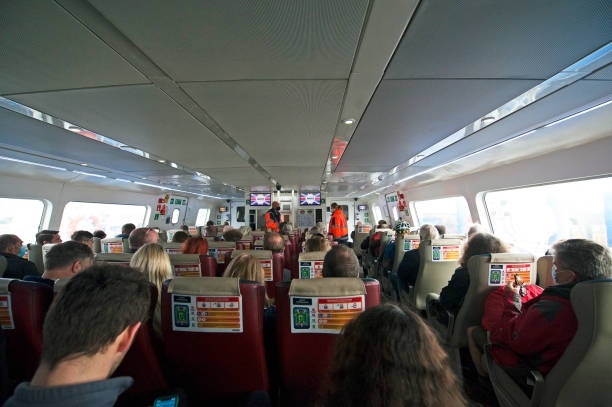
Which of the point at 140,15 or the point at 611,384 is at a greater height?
the point at 140,15

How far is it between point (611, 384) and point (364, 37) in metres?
2.46

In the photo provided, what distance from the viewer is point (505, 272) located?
8.36 feet

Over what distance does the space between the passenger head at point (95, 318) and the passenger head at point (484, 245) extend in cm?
322

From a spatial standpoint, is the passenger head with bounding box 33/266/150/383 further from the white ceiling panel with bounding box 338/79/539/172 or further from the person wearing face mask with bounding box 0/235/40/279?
the person wearing face mask with bounding box 0/235/40/279

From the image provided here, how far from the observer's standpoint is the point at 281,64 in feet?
6.40

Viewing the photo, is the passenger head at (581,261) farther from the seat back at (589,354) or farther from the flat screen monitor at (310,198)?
the flat screen monitor at (310,198)

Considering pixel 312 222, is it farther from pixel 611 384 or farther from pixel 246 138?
pixel 611 384

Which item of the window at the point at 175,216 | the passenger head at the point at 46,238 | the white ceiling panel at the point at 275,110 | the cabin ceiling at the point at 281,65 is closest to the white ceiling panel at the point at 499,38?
the cabin ceiling at the point at 281,65

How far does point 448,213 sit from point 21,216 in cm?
1430

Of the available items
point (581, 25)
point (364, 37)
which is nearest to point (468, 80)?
point (581, 25)

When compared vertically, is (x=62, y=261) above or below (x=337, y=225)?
below

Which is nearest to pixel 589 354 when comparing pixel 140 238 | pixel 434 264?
pixel 434 264

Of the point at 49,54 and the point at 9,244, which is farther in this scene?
the point at 9,244

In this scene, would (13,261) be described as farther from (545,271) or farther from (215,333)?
(545,271)
